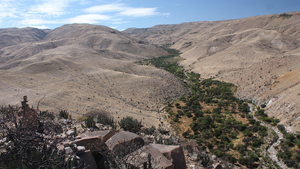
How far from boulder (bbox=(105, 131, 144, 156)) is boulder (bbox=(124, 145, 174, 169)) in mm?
297

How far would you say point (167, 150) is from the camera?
726 centimetres

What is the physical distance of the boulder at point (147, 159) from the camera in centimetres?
593

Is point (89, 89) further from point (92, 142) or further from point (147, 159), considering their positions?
point (147, 159)

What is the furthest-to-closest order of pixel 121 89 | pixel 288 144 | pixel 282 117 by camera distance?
pixel 121 89, pixel 282 117, pixel 288 144

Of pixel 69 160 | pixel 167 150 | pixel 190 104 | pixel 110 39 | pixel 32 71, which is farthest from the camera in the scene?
pixel 110 39

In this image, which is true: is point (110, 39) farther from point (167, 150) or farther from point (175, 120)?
point (167, 150)

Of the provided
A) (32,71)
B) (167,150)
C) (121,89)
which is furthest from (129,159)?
(32,71)

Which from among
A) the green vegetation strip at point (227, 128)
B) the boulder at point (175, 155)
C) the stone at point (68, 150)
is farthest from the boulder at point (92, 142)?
the green vegetation strip at point (227, 128)

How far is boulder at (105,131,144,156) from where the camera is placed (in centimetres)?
649

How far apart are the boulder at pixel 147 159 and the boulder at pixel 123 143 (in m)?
0.30

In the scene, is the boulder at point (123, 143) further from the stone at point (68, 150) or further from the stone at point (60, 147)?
the stone at point (60, 147)

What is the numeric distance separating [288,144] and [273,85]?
15.2m

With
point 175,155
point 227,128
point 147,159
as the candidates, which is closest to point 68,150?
point 147,159

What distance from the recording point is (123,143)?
677 cm
